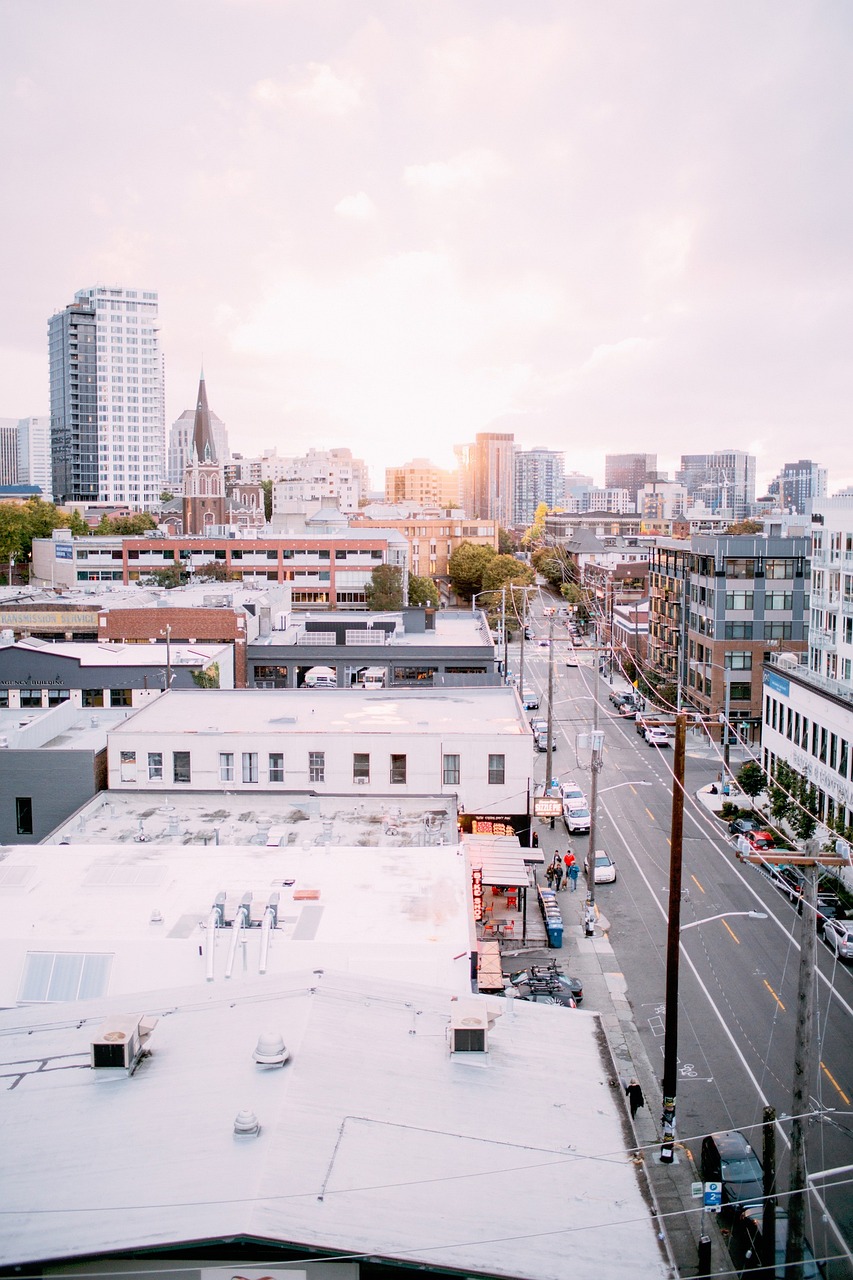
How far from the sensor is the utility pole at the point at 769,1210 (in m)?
17.5

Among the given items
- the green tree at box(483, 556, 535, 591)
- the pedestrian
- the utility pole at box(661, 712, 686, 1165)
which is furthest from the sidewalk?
the green tree at box(483, 556, 535, 591)

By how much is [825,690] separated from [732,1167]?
28021 mm

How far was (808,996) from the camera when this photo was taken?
1594 cm

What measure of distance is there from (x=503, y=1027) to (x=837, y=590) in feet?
129

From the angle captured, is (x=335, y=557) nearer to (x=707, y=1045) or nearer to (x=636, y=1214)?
(x=707, y=1045)

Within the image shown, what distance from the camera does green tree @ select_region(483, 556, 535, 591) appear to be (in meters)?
127

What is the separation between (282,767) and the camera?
39.1 meters

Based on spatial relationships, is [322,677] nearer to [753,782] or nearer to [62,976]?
[753,782]

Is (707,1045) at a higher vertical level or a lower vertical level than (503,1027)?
lower

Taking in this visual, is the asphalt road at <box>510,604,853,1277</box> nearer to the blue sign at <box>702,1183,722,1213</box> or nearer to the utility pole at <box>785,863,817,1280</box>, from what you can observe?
the blue sign at <box>702,1183,722,1213</box>

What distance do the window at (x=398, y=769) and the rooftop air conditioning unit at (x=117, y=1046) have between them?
2430 cm

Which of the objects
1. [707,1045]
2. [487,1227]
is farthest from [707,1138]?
[487,1227]

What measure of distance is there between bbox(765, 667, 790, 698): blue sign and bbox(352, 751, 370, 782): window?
23.0 metres

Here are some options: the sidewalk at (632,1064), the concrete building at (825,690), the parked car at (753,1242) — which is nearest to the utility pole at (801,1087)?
the sidewalk at (632,1064)
